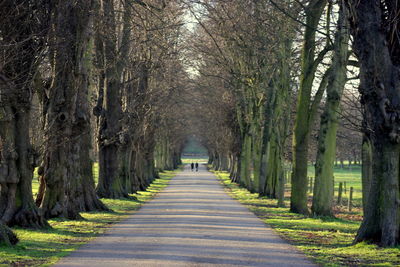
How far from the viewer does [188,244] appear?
14852 mm

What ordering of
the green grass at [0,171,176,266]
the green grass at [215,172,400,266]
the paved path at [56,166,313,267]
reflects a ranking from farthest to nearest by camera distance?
1. the green grass at [215,172,400,266]
2. the green grass at [0,171,176,266]
3. the paved path at [56,166,313,267]

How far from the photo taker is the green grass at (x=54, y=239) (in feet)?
41.6

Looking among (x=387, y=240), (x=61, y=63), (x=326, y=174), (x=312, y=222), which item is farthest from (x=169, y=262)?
(x=326, y=174)

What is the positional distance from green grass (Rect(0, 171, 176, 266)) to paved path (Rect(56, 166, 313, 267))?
386mm

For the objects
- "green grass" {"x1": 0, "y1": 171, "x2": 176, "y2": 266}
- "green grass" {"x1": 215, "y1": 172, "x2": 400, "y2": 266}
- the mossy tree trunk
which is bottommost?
"green grass" {"x1": 0, "y1": 171, "x2": 176, "y2": 266}

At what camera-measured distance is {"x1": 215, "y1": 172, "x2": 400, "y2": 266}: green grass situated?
13.0 m

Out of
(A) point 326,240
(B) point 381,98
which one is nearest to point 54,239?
(A) point 326,240

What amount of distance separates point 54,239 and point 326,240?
6287 mm

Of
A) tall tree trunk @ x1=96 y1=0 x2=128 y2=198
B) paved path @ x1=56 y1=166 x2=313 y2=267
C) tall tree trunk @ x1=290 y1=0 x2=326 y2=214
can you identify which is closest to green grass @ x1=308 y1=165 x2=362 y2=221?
tall tree trunk @ x1=290 y1=0 x2=326 y2=214

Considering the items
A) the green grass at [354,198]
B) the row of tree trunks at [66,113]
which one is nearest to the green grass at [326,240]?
the green grass at [354,198]

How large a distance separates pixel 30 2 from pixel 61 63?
4.01m

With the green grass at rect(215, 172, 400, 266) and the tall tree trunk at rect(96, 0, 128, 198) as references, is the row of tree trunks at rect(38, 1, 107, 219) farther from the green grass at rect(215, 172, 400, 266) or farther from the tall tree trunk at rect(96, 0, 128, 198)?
the tall tree trunk at rect(96, 0, 128, 198)

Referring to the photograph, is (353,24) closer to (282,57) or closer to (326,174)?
(326,174)

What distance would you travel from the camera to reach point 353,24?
1446 cm
